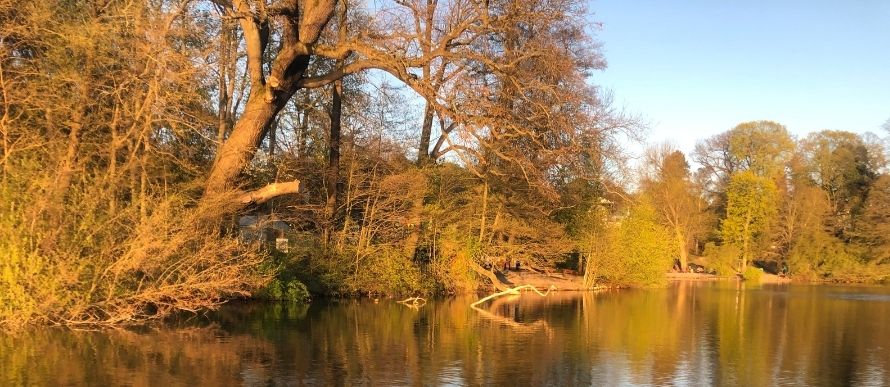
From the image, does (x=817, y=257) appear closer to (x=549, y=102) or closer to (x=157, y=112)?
(x=549, y=102)

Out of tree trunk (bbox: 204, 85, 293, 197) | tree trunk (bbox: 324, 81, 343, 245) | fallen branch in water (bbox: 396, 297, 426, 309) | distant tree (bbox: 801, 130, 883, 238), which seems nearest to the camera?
tree trunk (bbox: 204, 85, 293, 197)

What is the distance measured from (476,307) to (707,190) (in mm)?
41652

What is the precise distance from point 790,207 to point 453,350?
4569 cm

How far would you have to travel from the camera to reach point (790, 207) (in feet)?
168

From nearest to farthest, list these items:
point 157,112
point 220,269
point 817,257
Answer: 1. point 220,269
2. point 157,112
3. point 817,257

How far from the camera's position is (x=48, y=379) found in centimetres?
915

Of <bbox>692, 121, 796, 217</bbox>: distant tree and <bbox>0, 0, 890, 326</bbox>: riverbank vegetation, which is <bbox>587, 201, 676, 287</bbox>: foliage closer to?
<bbox>0, 0, 890, 326</bbox>: riverbank vegetation

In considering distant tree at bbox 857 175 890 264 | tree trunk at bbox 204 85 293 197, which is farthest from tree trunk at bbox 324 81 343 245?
distant tree at bbox 857 175 890 264

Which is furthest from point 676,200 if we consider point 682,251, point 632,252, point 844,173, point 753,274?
point 632,252

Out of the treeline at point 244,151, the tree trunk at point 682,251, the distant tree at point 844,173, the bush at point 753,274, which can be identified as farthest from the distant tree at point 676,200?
the treeline at point 244,151

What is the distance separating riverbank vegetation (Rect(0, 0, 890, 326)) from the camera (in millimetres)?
13828

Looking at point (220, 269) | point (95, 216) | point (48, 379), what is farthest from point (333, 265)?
point (48, 379)

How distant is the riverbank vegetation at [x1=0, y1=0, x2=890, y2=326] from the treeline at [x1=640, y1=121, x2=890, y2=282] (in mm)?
16795

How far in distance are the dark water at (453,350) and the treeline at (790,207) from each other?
2865cm
